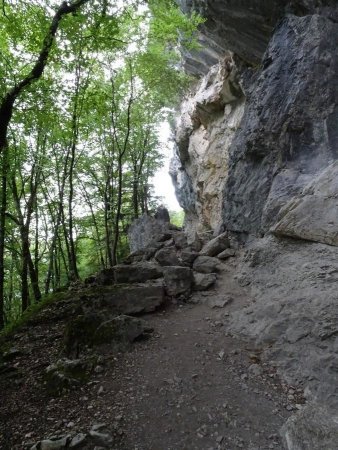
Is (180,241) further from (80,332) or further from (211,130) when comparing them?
(211,130)

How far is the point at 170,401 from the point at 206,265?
16.7ft

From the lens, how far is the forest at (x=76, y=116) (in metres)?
8.08

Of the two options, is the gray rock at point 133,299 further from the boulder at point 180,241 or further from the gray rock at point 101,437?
the boulder at point 180,241

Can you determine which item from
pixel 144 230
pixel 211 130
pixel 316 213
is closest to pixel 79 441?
pixel 316 213

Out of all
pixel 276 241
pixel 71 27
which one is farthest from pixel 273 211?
pixel 71 27

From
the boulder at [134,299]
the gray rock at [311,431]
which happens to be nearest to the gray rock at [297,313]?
the gray rock at [311,431]

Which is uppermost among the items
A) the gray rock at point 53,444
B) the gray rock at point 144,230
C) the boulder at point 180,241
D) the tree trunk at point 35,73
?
the tree trunk at point 35,73

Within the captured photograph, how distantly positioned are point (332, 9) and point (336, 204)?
21.3 feet

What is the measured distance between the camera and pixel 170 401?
180 inches

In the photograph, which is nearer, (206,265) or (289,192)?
(289,192)

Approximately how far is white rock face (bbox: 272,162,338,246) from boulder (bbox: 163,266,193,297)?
8.75 feet

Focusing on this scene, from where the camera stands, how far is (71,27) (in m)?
8.34

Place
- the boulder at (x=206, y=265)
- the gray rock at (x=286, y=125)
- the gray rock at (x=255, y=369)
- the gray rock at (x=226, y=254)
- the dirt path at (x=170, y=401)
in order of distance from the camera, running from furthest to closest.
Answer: the gray rock at (x=226, y=254), the boulder at (x=206, y=265), the gray rock at (x=286, y=125), the gray rock at (x=255, y=369), the dirt path at (x=170, y=401)

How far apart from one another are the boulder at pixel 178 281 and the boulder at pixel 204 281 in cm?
21
